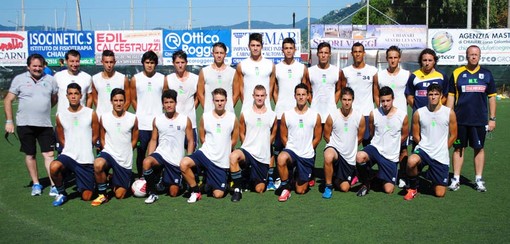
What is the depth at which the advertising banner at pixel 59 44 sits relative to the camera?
23.5 metres

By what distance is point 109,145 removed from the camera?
6469 mm

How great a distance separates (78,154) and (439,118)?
433cm

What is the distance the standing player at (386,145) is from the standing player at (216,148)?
163cm

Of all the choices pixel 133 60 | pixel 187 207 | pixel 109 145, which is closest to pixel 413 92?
pixel 187 207

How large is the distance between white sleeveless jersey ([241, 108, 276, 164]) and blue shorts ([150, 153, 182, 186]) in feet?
2.90

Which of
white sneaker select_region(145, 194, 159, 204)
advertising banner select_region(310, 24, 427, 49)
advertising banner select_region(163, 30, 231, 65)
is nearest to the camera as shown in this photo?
white sneaker select_region(145, 194, 159, 204)

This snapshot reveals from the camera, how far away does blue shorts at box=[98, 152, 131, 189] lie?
637cm

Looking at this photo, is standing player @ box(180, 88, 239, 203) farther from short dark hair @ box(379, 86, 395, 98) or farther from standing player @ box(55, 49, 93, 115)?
short dark hair @ box(379, 86, 395, 98)

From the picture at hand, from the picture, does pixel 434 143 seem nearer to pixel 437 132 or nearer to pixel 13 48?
pixel 437 132

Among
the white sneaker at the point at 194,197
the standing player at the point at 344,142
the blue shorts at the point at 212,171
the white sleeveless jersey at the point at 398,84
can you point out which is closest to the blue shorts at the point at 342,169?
the standing player at the point at 344,142

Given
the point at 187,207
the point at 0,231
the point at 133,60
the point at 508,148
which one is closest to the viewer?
the point at 0,231

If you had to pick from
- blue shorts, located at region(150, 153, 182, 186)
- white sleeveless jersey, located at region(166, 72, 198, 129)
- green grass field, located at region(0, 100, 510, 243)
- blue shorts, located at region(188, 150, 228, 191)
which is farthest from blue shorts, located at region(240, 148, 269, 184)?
white sleeveless jersey, located at region(166, 72, 198, 129)

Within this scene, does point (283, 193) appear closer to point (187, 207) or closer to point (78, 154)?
point (187, 207)

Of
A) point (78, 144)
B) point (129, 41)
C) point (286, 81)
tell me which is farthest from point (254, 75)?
point (129, 41)
